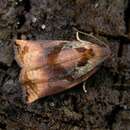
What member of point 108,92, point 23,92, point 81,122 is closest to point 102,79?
point 108,92

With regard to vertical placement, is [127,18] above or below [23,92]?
above

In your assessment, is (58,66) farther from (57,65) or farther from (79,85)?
(79,85)

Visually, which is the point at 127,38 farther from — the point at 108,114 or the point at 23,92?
the point at 23,92

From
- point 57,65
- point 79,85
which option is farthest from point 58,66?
point 79,85
